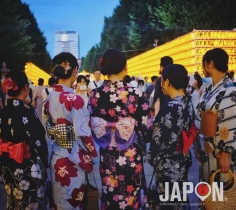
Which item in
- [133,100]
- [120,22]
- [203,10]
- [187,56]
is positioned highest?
[120,22]

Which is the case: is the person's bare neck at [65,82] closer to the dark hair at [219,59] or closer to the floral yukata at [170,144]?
the floral yukata at [170,144]

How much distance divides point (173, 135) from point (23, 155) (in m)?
1.32

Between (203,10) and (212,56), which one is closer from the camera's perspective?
(212,56)

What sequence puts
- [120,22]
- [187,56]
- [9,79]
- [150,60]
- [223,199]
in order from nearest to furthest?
[223,199] < [9,79] < [187,56] < [150,60] < [120,22]

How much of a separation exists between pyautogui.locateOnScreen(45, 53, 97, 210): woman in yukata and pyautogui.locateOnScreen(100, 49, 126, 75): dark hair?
1.06 feet

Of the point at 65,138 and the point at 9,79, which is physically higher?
the point at 9,79

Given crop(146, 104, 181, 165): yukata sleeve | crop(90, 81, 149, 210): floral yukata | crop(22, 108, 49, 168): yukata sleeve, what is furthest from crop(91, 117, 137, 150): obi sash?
crop(22, 108, 49, 168): yukata sleeve

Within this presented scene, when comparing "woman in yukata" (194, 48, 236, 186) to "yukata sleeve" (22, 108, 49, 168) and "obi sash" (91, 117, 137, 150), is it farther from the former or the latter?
"yukata sleeve" (22, 108, 49, 168)

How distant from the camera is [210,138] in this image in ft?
11.0

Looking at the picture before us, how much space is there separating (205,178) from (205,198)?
30 centimetres

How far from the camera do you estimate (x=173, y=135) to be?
3.19 m

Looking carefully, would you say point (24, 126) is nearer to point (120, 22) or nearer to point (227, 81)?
point (227, 81)

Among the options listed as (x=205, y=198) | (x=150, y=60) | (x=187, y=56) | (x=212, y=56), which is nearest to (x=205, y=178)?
(x=205, y=198)

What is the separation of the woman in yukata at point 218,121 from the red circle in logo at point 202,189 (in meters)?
0.09
